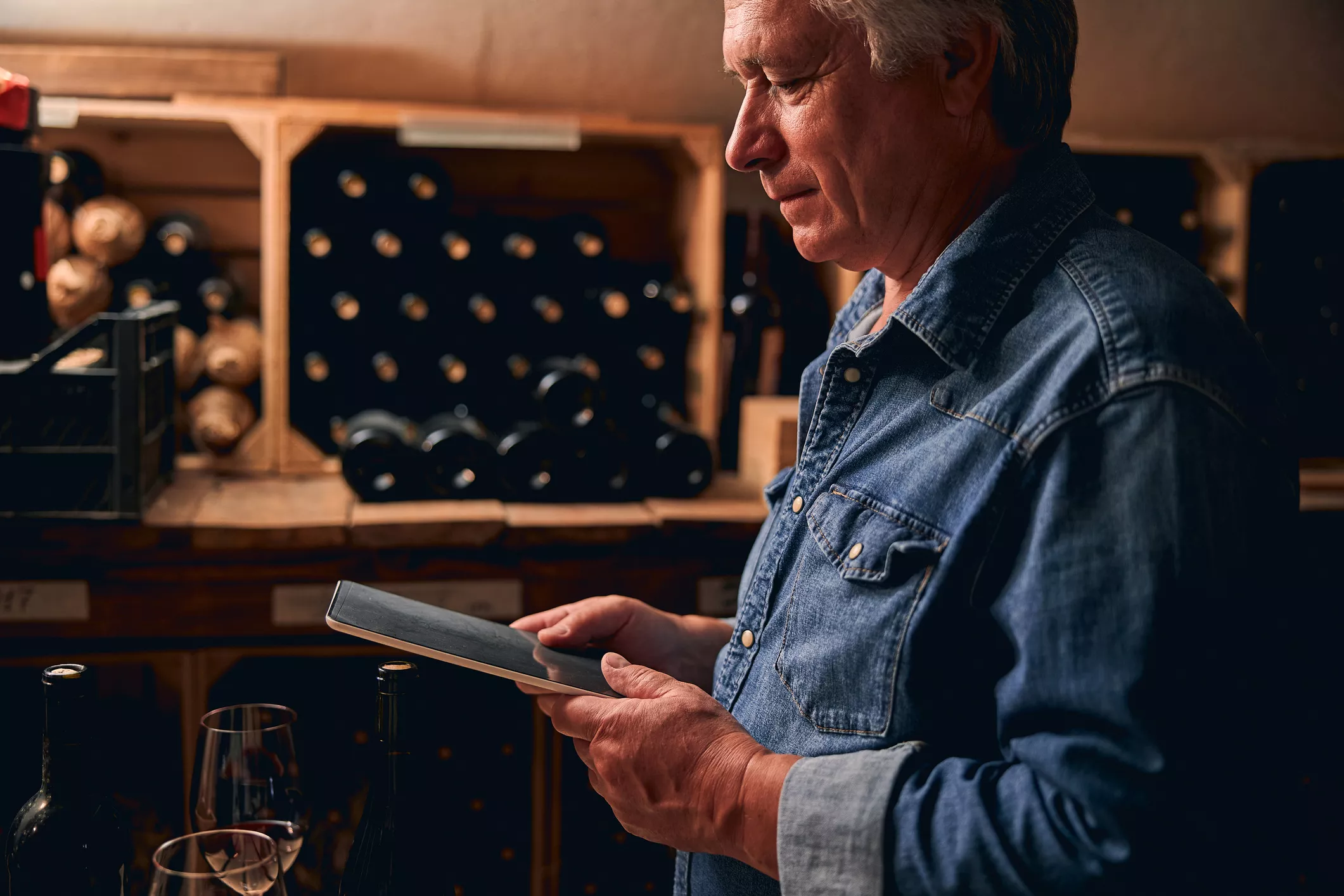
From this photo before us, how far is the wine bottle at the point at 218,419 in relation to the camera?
300 cm

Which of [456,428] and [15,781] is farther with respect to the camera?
[456,428]

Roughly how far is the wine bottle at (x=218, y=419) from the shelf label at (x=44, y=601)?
2.45 ft

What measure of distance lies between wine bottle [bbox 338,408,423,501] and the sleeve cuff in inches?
74.1

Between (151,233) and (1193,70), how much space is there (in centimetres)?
322

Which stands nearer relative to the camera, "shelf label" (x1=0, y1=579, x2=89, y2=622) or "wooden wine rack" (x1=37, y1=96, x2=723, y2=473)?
"shelf label" (x1=0, y1=579, x2=89, y2=622)

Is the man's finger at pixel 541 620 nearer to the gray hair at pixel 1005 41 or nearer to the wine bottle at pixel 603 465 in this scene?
the gray hair at pixel 1005 41

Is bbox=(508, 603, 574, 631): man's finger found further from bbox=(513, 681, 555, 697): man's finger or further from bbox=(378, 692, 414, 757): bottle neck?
bbox=(378, 692, 414, 757): bottle neck

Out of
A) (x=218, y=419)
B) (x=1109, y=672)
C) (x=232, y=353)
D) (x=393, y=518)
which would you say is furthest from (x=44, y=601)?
(x=1109, y=672)

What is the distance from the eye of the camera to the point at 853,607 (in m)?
0.96

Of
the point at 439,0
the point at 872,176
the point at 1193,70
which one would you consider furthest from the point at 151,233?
the point at 1193,70

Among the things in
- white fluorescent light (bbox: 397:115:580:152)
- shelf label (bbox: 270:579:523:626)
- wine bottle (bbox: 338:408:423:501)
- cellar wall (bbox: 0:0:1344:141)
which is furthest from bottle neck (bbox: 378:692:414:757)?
cellar wall (bbox: 0:0:1344:141)

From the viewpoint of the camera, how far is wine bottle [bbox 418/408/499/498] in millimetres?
2662

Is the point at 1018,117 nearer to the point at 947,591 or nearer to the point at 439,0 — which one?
the point at 947,591

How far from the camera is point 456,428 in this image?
268cm
